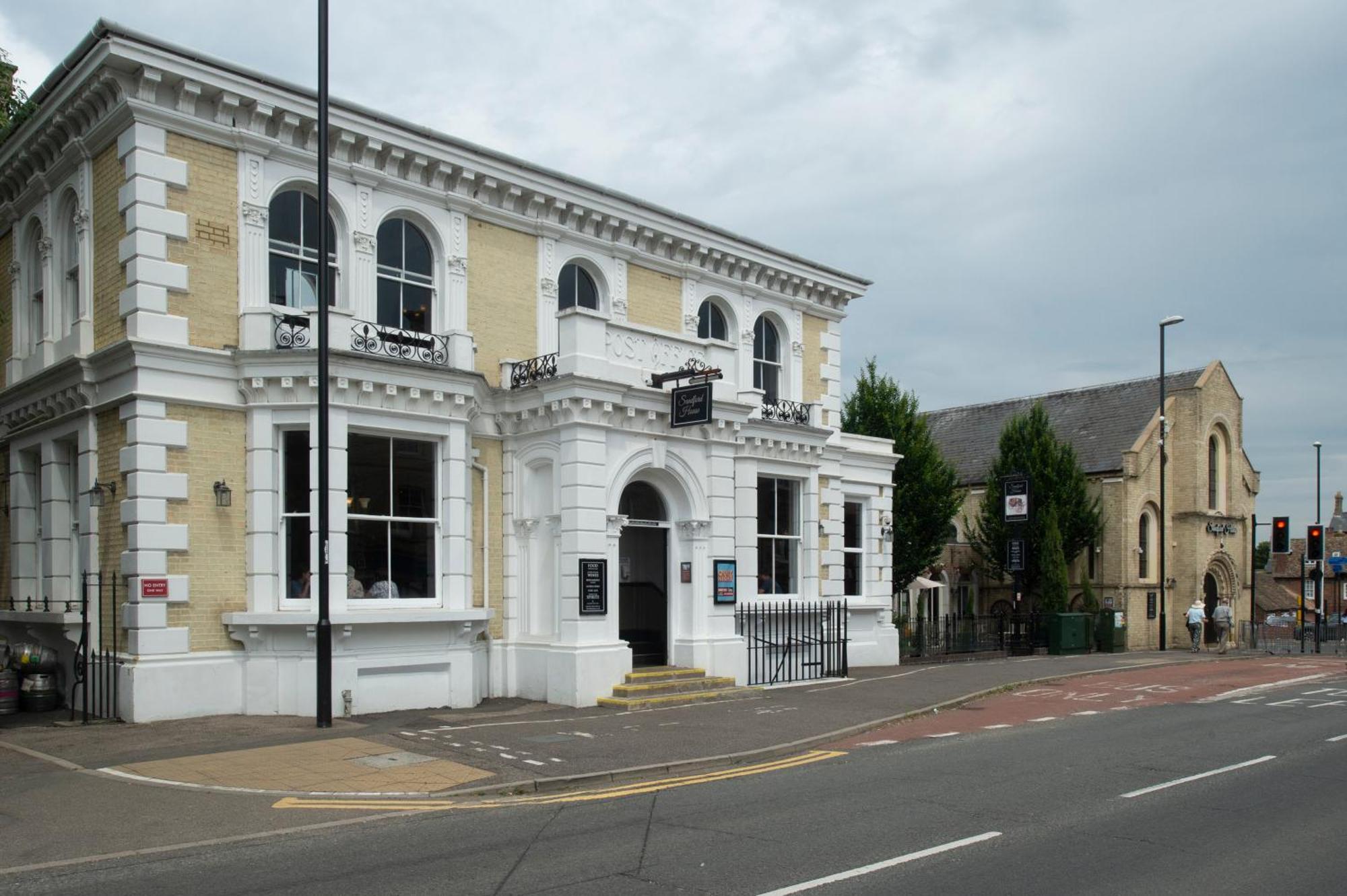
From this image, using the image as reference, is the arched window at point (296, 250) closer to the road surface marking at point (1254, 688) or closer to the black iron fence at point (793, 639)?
the black iron fence at point (793, 639)

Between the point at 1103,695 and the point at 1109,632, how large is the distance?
13.4 m

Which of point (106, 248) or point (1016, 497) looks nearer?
point (106, 248)

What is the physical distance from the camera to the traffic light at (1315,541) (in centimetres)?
3438

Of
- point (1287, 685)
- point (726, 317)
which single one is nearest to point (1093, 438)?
point (1287, 685)

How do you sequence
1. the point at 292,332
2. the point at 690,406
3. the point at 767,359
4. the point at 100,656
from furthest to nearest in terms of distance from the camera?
the point at 767,359 < the point at 690,406 < the point at 292,332 < the point at 100,656

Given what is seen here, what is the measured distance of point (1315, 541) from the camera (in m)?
34.7

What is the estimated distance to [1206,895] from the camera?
23.7 feet

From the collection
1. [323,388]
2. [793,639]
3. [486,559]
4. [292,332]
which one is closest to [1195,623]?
[793,639]

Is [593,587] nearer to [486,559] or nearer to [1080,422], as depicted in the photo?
[486,559]

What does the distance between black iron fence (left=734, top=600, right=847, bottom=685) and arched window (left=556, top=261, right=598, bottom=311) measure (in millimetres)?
6263

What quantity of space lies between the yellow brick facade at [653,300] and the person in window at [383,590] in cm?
698

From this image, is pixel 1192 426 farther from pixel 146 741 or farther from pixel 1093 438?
pixel 146 741

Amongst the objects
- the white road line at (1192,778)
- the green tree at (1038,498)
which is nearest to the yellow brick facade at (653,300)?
the white road line at (1192,778)

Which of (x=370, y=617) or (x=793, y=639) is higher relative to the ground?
(x=370, y=617)
